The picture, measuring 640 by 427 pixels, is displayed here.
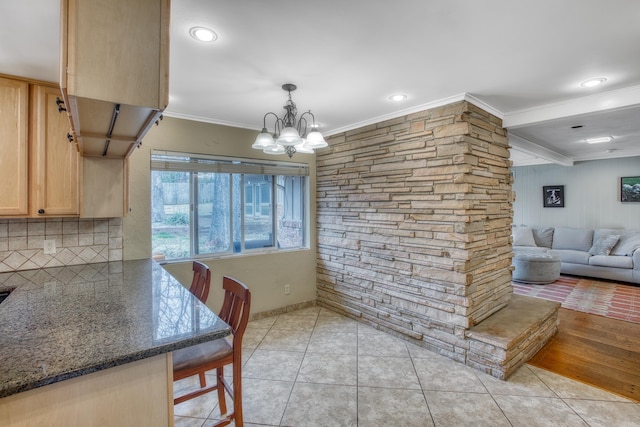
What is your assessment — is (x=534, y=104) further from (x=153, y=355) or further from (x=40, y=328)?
(x=40, y=328)

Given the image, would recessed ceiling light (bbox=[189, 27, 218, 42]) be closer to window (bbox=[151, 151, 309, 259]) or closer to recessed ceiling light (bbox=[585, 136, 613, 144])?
window (bbox=[151, 151, 309, 259])

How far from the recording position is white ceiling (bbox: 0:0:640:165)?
1601mm

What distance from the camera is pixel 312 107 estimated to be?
3.12m

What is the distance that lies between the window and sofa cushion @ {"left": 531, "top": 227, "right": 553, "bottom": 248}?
18.2 feet

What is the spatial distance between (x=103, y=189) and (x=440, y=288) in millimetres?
3081

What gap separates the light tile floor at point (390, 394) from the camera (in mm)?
2086

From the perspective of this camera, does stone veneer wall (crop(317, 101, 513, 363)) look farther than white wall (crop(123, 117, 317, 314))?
No

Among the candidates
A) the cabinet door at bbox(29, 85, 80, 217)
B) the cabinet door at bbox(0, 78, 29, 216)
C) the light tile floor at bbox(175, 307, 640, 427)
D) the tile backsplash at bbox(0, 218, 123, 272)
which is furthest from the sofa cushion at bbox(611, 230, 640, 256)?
the cabinet door at bbox(0, 78, 29, 216)

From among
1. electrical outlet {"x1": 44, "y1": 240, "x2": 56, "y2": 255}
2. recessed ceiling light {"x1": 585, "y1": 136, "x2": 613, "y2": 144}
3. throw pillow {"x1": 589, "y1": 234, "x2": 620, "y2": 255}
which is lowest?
throw pillow {"x1": 589, "y1": 234, "x2": 620, "y2": 255}

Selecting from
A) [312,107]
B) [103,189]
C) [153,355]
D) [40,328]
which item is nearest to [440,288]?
[312,107]

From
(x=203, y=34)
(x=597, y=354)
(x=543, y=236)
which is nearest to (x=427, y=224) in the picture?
(x=597, y=354)

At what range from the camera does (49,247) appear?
2.54 metres

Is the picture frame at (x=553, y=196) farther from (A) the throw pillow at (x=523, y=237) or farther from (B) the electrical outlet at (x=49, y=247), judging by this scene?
(B) the electrical outlet at (x=49, y=247)

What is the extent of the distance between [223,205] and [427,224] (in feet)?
7.60
